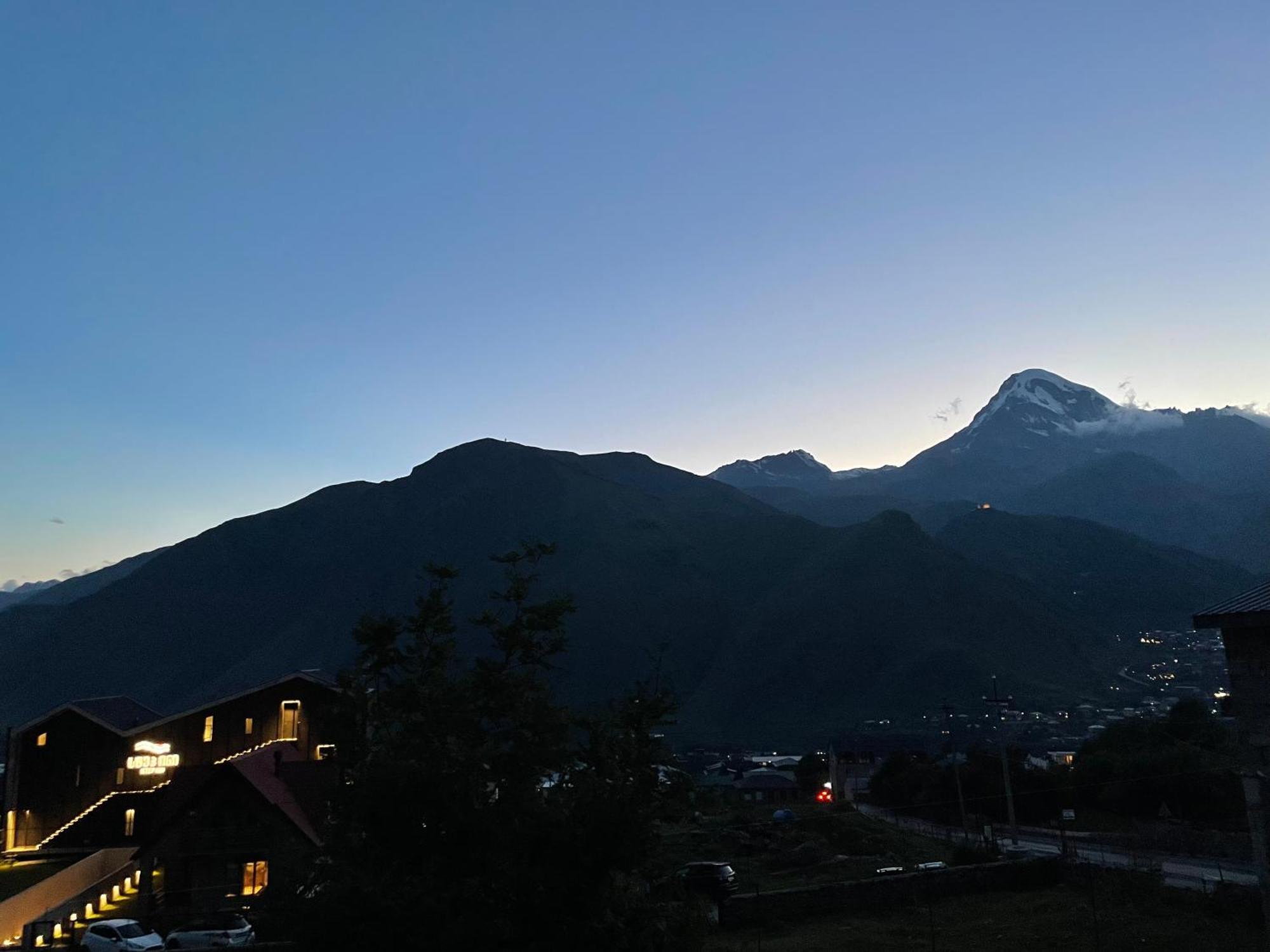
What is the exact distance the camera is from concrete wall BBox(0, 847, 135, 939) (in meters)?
34.3

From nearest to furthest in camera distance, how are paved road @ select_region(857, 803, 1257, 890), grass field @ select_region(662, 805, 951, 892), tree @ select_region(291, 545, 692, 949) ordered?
tree @ select_region(291, 545, 692, 949) < paved road @ select_region(857, 803, 1257, 890) < grass field @ select_region(662, 805, 951, 892)

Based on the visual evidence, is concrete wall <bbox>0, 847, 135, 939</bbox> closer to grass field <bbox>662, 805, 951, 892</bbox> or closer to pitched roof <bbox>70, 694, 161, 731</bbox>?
pitched roof <bbox>70, 694, 161, 731</bbox>

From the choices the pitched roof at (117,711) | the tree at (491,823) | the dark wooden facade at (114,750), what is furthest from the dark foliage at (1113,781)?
the pitched roof at (117,711)

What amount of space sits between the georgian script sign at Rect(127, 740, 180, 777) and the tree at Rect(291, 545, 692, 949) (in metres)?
57.0

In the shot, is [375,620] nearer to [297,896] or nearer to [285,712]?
[297,896]

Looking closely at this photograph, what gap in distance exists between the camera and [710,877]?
40.5 m

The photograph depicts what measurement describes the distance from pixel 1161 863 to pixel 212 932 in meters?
47.8

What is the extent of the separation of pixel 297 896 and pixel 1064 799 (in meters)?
78.9

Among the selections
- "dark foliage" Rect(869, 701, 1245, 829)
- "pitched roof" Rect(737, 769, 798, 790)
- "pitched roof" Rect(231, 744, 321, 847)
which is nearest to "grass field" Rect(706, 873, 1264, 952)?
"pitched roof" Rect(231, 744, 321, 847)

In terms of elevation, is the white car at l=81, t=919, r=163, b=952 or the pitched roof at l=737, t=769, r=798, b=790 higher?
the white car at l=81, t=919, r=163, b=952

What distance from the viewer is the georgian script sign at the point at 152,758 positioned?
5984 centimetres

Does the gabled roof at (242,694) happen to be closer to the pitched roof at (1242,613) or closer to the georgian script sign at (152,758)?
the georgian script sign at (152,758)

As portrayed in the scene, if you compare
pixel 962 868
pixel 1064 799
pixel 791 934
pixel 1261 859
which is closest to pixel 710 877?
pixel 791 934

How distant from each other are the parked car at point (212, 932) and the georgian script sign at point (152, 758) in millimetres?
29103
